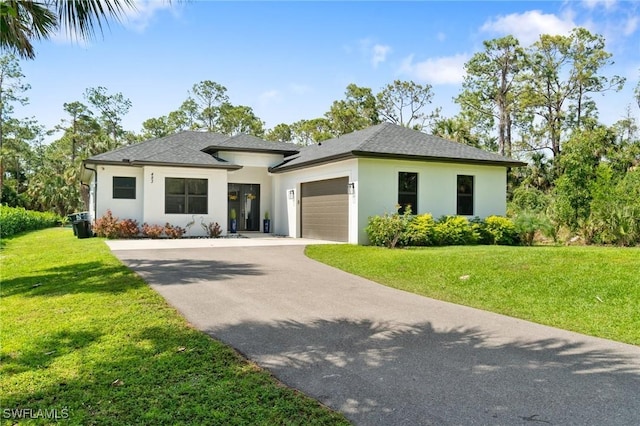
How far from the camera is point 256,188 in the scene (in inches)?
881

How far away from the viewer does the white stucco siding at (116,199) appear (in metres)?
18.6

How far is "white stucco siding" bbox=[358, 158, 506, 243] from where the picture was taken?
15234 millimetres

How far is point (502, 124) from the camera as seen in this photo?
36.0 metres

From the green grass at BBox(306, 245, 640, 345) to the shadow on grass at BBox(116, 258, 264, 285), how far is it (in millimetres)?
2337

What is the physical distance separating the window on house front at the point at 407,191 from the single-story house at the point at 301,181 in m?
0.04

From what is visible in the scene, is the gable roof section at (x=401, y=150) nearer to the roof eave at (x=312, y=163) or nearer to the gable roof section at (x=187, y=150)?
the roof eave at (x=312, y=163)

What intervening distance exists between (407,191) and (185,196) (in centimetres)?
912

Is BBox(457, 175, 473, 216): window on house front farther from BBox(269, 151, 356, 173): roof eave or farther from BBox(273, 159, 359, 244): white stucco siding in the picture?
BBox(269, 151, 356, 173): roof eave

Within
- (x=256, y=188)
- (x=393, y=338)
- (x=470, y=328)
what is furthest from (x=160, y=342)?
(x=256, y=188)

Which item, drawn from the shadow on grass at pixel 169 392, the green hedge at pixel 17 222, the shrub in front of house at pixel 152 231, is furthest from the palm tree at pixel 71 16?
the green hedge at pixel 17 222

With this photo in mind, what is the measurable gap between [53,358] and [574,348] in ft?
18.0

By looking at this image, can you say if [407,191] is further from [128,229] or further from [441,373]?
[441,373]

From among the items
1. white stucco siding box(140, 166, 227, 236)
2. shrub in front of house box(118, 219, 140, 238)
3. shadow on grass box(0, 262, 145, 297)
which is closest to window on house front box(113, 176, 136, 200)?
white stucco siding box(140, 166, 227, 236)

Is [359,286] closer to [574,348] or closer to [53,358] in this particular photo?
[574,348]
